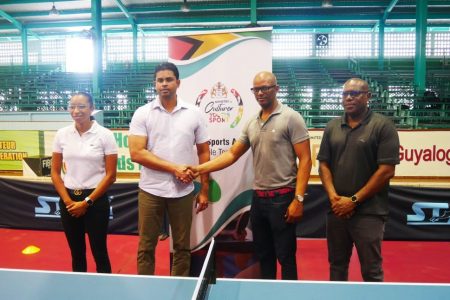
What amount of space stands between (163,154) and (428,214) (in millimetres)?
3250

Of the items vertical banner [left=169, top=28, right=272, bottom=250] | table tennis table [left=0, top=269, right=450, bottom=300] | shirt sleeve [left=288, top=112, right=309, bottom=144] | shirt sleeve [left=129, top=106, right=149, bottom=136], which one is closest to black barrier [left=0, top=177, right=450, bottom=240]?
vertical banner [left=169, top=28, right=272, bottom=250]

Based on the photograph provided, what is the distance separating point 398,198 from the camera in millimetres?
4164

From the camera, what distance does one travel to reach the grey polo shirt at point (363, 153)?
2.18 metres

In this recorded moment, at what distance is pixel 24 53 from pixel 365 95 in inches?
677

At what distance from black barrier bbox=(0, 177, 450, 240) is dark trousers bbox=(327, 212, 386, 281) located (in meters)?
1.83

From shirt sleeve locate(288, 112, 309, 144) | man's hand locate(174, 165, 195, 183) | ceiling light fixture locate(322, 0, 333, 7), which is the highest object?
ceiling light fixture locate(322, 0, 333, 7)

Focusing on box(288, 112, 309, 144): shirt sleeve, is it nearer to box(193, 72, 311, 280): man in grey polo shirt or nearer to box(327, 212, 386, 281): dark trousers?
box(193, 72, 311, 280): man in grey polo shirt

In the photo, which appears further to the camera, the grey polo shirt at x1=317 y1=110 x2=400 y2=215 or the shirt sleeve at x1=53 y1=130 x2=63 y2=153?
the shirt sleeve at x1=53 y1=130 x2=63 y2=153

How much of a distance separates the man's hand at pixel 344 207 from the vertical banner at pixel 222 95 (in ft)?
2.35

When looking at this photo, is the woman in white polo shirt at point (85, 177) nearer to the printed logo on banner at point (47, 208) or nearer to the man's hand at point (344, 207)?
the man's hand at point (344, 207)

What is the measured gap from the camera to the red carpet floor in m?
3.29

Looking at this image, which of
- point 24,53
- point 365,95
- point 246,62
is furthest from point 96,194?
point 24,53

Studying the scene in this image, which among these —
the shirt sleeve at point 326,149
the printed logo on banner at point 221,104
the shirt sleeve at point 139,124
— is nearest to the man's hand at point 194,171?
the shirt sleeve at point 139,124

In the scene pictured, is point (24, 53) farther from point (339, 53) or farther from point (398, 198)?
point (398, 198)
